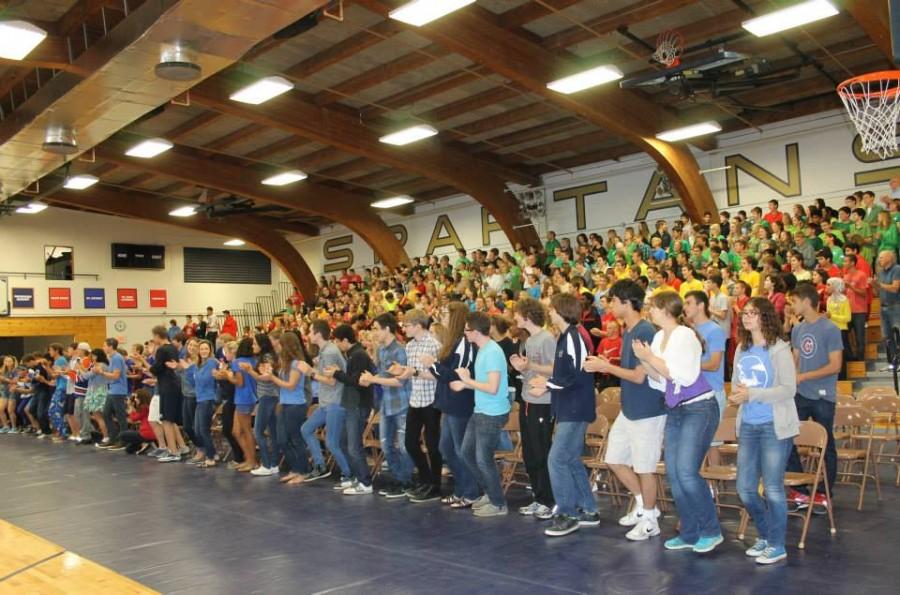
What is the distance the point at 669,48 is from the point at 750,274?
11.9 feet

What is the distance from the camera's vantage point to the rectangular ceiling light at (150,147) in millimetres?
15627

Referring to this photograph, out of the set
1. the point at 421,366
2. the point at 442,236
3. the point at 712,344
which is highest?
the point at 442,236

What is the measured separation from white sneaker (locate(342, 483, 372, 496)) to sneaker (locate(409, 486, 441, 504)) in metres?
0.69

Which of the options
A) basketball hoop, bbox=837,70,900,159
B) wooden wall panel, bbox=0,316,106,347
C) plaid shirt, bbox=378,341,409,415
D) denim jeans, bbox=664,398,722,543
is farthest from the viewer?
wooden wall panel, bbox=0,316,106,347

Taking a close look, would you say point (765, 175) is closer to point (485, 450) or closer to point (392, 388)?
point (392, 388)

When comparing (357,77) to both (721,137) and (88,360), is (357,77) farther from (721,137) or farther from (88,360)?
(721,137)

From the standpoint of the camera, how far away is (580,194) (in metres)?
19.0

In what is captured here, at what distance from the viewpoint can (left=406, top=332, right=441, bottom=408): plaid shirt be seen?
7.04m

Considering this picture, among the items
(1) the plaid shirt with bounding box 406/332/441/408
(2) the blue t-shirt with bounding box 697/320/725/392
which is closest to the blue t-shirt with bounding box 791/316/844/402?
(2) the blue t-shirt with bounding box 697/320/725/392

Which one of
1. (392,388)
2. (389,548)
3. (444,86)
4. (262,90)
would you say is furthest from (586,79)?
(389,548)

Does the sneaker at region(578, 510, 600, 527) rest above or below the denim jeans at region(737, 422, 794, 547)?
below

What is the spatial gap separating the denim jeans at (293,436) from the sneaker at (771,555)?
5.18 meters

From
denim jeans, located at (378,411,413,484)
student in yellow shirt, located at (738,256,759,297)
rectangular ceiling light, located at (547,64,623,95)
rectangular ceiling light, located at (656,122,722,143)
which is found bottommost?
denim jeans, located at (378,411,413,484)

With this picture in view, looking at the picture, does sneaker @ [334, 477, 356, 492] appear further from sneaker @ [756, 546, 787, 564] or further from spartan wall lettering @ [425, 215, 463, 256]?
spartan wall lettering @ [425, 215, 463, 256]
